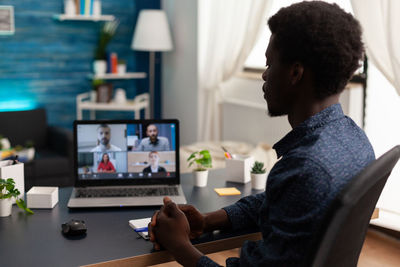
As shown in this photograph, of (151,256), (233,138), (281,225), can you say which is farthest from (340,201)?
(233,138)

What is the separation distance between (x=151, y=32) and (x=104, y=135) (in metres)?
3.03

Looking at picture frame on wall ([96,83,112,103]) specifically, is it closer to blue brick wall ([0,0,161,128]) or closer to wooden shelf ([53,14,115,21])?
blue brick wall ([0,0,161,128])

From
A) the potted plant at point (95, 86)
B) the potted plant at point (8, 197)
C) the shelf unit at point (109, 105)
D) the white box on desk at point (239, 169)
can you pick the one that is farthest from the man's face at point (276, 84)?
the potted plant at point (95, 86)

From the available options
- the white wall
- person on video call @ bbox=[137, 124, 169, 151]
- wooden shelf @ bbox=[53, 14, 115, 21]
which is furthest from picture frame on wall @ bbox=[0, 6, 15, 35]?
person on video call @ bbox=[137, 124, 169, 151]

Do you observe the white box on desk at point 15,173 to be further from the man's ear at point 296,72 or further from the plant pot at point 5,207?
the man's ear at point 296,72

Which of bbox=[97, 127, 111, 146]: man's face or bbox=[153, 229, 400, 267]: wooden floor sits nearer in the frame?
bbox=[97, 127, 111, 146]: man's face

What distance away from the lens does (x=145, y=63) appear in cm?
542

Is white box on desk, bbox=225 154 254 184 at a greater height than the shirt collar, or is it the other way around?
the shirt collar

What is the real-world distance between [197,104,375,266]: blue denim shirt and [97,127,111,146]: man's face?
0.87 metres

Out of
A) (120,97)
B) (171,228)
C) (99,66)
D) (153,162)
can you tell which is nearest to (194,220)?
(171,228)

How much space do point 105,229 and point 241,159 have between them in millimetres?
757

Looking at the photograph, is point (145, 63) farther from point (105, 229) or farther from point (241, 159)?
point (105, 229)

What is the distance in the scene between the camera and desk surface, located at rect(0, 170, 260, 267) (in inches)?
56.1

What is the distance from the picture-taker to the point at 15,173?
1.93m
